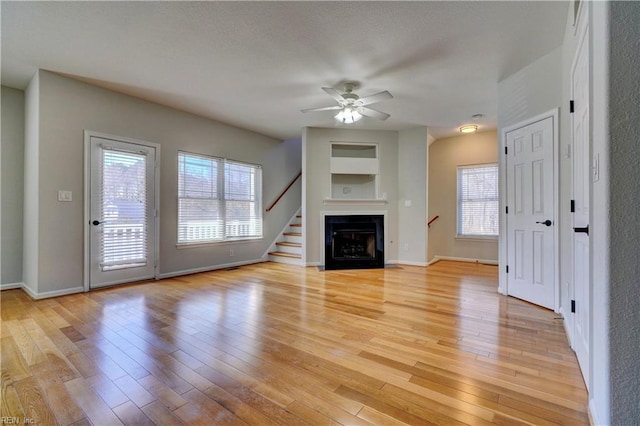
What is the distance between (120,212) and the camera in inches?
159

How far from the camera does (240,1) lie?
2.27 metres

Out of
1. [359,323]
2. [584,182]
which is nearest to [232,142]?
[359,323]

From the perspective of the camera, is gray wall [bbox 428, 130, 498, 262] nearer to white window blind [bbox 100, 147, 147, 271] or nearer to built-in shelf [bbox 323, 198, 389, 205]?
built-in shelf [bbox 323, 198, 389, 205]

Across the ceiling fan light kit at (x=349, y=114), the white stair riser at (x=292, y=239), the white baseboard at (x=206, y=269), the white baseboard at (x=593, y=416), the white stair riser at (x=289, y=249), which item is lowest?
the white baseboard at (x=206, y=269)

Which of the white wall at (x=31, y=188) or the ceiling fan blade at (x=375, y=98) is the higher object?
the ceiling fan blade at (x=375, y=98)

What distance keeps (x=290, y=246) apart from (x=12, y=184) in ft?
14.4

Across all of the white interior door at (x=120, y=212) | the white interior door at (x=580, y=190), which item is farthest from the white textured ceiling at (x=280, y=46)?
the white interior door at (x=120, y=212)

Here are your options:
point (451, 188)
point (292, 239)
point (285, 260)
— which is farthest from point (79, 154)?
point (451, 188)

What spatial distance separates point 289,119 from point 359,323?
3.82 m

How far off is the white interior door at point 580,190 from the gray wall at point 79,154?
4963mm

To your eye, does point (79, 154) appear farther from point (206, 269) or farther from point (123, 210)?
point (206, 269)

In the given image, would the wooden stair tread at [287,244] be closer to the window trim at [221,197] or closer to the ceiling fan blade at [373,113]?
the window trim at [221,197]

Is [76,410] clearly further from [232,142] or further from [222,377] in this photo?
[232,142]

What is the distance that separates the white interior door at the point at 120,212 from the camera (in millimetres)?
3811
